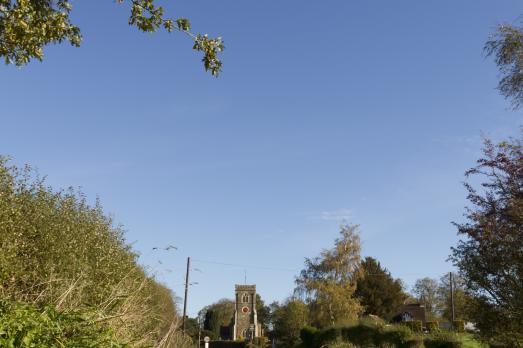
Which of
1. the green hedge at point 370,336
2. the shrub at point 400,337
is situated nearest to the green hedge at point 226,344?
the green hedge at point 370,336

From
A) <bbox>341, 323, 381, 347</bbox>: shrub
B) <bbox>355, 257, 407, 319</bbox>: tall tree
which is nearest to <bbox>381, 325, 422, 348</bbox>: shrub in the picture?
<bbox>341, 323, 381, 347</bbox>: shrub

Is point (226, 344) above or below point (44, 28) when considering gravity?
below

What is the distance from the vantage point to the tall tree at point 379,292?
6894 cm

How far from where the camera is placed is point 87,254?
57.3ft

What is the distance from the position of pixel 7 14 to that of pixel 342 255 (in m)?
49.3

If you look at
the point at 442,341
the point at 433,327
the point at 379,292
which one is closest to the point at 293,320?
the point at 379,292

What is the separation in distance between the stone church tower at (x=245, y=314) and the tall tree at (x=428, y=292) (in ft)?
94.0

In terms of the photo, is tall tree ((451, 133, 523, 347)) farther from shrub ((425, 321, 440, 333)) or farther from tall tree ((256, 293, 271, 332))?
tall tree ((256, 293, 271, 332))

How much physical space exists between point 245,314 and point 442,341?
62.5 m

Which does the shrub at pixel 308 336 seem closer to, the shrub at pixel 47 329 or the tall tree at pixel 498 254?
the tall tree at pixel 498 254

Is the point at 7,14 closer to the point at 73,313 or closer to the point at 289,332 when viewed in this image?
the point at 73,313

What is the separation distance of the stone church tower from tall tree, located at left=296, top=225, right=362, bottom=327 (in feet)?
107

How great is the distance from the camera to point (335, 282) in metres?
54.0

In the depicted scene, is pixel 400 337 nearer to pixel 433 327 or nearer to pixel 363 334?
pixel 363 334
